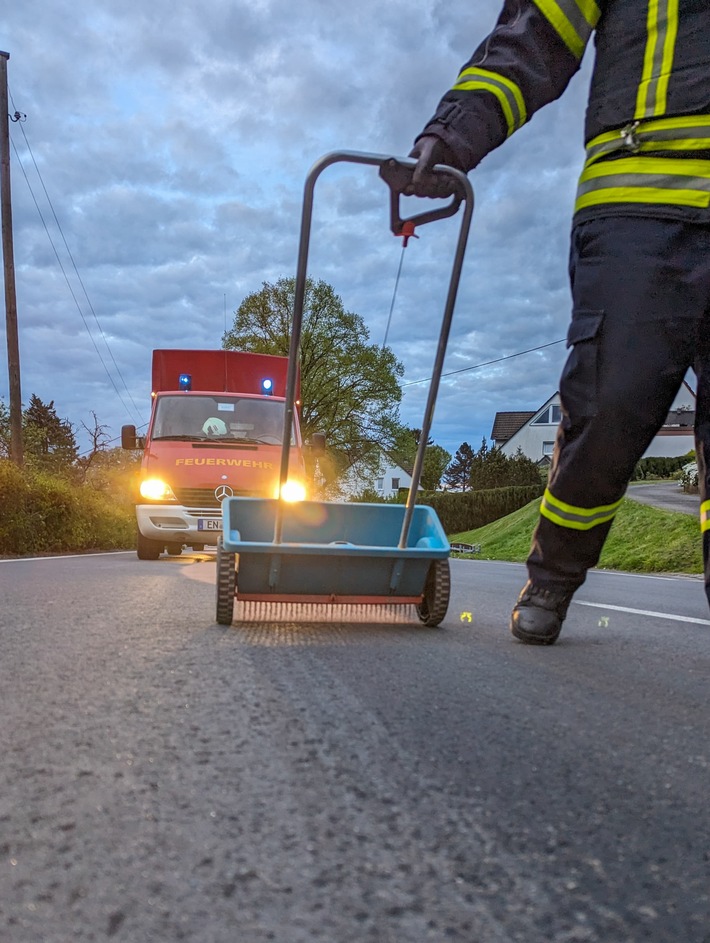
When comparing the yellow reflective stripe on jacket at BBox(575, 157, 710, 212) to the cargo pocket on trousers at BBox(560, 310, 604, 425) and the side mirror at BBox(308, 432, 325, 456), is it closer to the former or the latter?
the cargo pocket on trousers at BBox(560, 310, 604, 425)


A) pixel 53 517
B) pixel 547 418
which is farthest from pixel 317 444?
pixel 547 418

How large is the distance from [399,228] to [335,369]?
1489 inches

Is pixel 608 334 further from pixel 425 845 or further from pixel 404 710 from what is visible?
pixel 425 845

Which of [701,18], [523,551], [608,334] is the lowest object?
[523,551]

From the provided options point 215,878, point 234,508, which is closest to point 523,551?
point 234,508

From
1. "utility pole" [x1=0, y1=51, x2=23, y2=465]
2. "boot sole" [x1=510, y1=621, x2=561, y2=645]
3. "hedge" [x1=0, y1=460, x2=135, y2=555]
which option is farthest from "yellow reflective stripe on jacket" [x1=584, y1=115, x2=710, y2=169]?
"utility pole" [x1=0, y1=51, x2=23, y2=465]

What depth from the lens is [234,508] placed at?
390 cm

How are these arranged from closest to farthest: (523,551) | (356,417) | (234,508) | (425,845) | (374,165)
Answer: (425,845), (374,165), (234,508), (523,551), (356,417)

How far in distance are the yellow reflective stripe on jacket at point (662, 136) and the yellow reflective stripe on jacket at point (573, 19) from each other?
1.33ft

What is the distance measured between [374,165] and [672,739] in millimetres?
1884

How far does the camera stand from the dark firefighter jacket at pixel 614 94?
2.38 metres

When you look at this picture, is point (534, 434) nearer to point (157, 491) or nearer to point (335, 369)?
point (335, 369)

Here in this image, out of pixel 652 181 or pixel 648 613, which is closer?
pixel 652 181

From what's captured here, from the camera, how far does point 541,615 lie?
3.10m
